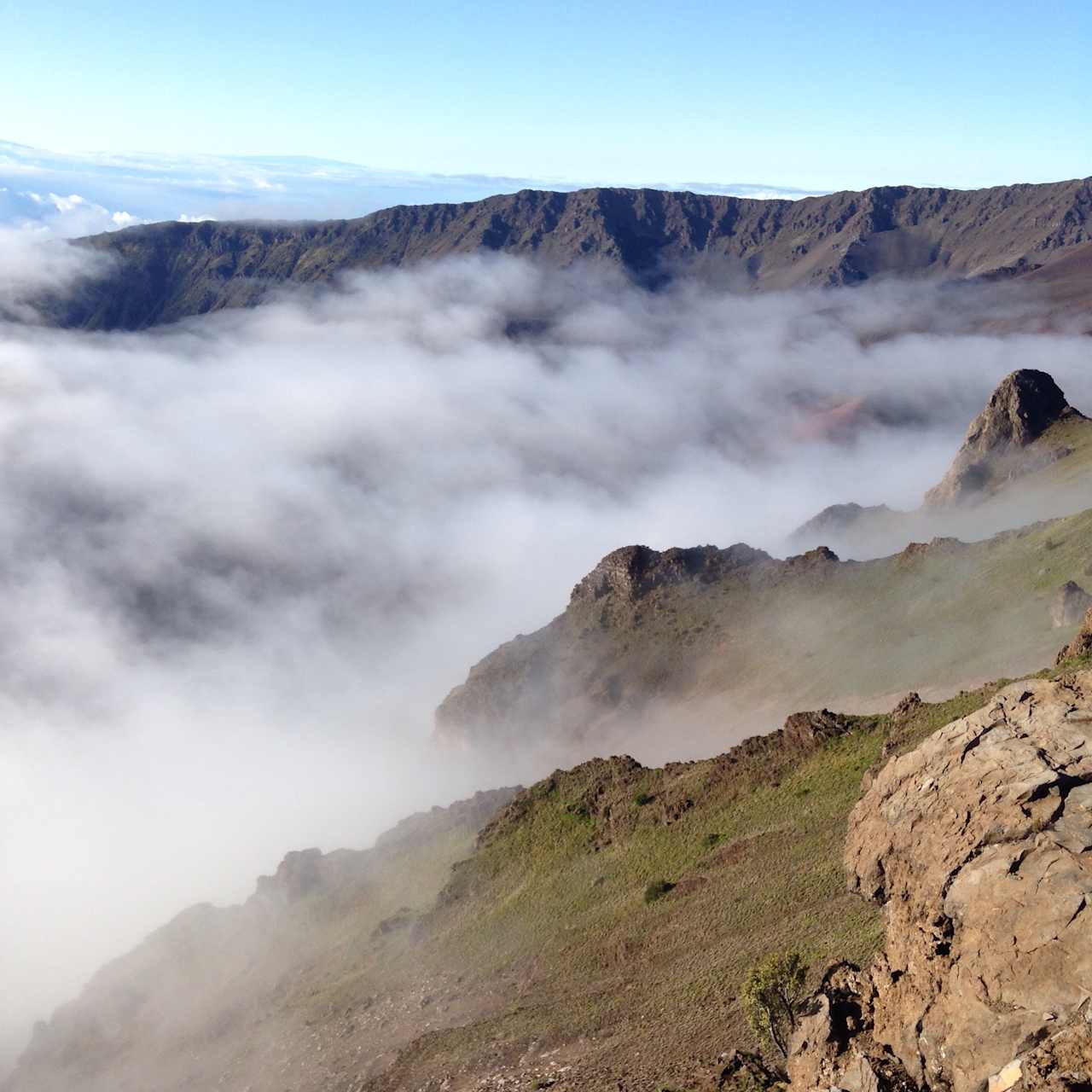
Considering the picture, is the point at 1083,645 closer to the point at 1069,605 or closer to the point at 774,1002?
the point at 1069,605

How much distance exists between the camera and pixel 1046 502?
4333 inches

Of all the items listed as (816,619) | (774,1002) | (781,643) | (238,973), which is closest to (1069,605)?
(816,619)

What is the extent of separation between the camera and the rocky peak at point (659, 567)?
356 ft

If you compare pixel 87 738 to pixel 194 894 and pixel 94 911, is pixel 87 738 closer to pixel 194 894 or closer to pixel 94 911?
pixel 94 911

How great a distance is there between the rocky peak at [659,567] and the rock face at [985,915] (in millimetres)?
80428

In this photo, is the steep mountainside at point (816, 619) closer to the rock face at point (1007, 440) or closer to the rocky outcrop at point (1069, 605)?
the rock face at point (1007, 440)

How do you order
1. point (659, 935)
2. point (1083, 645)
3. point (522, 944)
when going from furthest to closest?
point (1083, 645) < point (522, 944) < point (659, 935)

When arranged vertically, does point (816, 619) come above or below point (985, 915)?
below

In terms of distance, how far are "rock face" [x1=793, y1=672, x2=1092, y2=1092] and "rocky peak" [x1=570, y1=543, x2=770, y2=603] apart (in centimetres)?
8043

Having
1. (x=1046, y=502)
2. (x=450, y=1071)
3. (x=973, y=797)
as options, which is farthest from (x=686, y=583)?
(x=973, y=797)

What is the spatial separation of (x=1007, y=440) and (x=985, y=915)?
11683 cm

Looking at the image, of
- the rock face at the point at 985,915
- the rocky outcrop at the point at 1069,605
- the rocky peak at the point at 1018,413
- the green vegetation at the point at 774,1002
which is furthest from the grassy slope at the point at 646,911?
the rocky peak at the point at 1018,413

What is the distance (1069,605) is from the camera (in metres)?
71.9

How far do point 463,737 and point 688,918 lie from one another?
6612 cm
